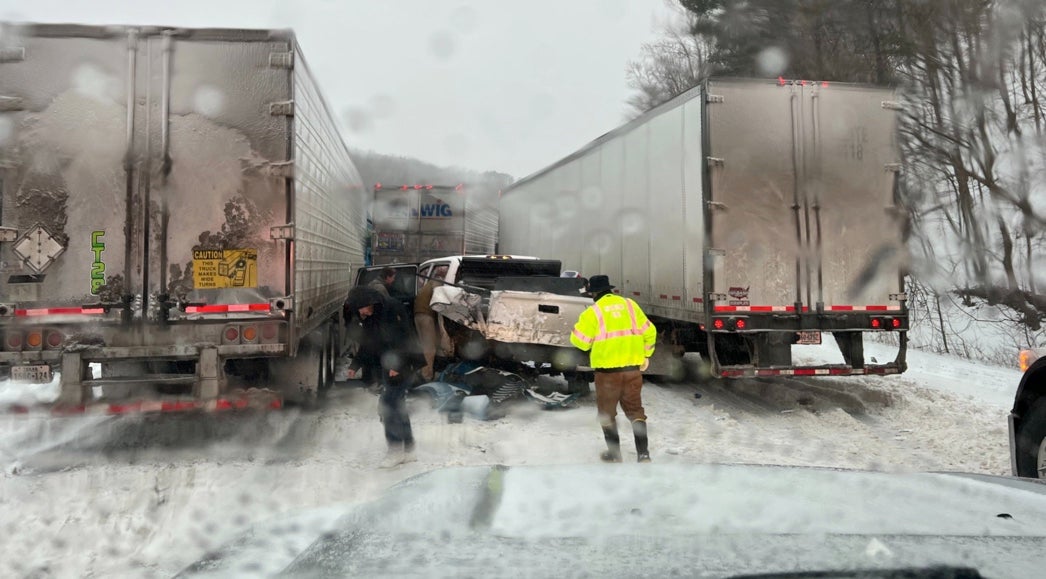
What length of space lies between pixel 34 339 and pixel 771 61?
67.9 ft

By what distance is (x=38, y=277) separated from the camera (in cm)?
624

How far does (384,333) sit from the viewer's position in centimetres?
671

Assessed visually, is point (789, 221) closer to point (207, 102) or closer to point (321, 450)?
point (321, 450)

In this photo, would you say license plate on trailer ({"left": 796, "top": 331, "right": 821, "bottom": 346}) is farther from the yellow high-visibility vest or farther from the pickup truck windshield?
the yellow high-visibility vest

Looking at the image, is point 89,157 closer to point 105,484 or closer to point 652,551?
point 105,484

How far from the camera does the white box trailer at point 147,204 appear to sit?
6230 millimetres

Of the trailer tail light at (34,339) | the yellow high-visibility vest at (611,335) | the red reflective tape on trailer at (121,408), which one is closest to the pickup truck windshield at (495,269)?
the yellow high-visibility vest at (611,335)

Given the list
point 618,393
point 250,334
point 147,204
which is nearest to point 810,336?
point 618,393

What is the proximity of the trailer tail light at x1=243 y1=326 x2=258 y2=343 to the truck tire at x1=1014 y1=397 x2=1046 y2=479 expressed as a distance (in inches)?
242

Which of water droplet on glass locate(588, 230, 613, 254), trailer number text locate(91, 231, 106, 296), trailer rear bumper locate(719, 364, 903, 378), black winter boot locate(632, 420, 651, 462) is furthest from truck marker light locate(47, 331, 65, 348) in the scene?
water droplet on glass locate(588, 230, 613, 254)

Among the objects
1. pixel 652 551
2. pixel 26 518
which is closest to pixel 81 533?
pixel 26 518

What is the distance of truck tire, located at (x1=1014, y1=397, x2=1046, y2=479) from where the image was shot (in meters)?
4.88

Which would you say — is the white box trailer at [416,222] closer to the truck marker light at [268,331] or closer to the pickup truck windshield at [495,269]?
the pickup truck windshield at [495,269]

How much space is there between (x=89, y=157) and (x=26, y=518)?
300 cm
